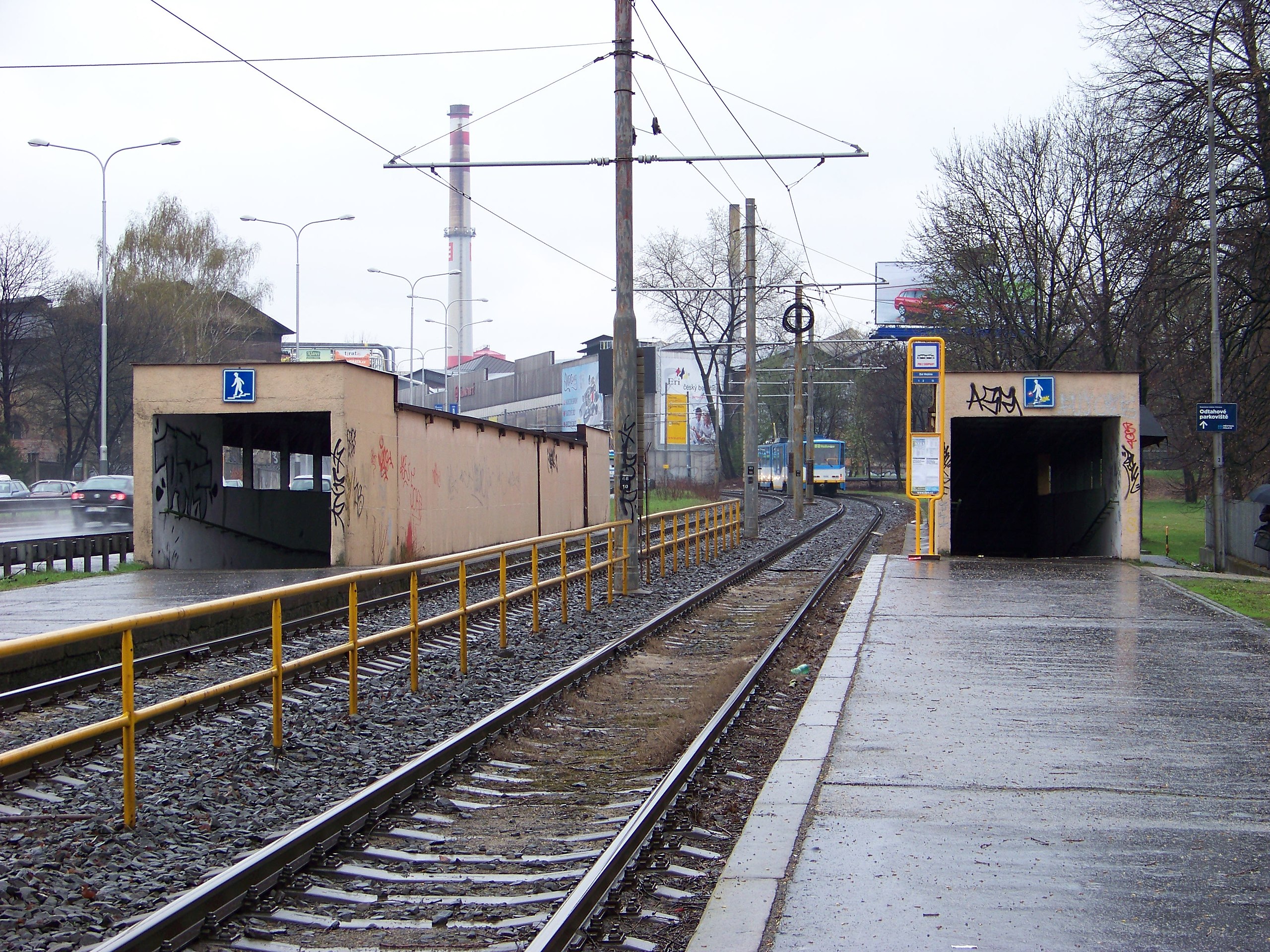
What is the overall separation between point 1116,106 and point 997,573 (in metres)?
12.6

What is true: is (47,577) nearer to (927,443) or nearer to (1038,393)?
(927,443)

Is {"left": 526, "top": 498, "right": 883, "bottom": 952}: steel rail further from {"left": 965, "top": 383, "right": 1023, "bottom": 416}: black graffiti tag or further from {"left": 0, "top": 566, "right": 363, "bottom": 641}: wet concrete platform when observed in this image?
{"left": 965, "top": 383, "right": 1023, "bottom": 416}: black graffiti tag

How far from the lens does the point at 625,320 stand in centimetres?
1733

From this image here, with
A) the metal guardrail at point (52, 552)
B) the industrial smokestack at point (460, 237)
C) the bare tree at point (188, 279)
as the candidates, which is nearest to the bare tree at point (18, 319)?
the bare tree at point (188, 279)

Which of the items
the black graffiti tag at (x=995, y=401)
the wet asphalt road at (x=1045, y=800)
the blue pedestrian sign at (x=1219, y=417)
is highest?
the black graffiti tag at (x=995, y=401)

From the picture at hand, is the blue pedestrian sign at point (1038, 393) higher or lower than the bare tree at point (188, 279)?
lower

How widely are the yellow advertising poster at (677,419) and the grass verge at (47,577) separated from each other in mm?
48850

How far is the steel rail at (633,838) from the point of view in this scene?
14.9 ft

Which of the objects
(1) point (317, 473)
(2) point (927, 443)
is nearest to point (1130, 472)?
(2) point (927, 443)

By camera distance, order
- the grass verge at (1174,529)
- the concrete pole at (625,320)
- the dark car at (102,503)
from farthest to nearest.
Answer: the dark car at (102,503) → the grass verge at (1174,529) → the concrete pole at (625,320)

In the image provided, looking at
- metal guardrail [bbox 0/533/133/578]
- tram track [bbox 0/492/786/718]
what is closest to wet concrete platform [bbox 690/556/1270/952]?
tram track [bbox 0/492/786/718]

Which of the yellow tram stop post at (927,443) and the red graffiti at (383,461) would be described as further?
the yellow tram stop post at (927,443)

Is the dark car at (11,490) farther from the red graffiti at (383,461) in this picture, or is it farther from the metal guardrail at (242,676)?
the metal guardrail at (242,676)

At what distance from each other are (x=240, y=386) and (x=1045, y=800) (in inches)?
657
